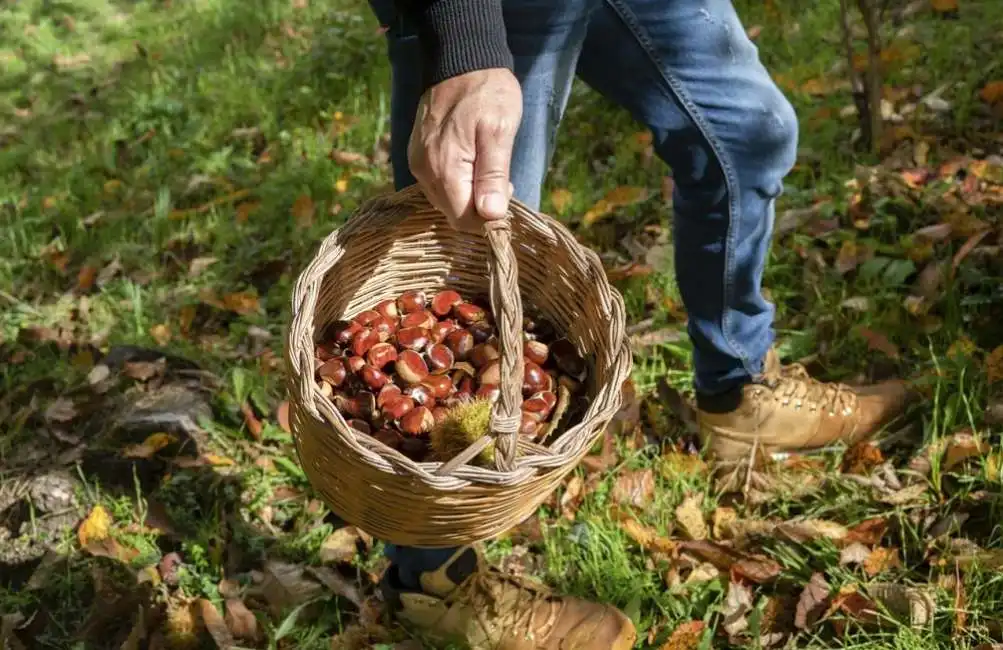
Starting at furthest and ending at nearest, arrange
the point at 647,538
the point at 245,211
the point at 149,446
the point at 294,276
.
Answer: the point at 245,211, the point at 294,276, the point at 149,446, the point at 647,538

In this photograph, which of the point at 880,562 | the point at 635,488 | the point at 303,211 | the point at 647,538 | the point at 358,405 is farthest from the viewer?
the point at 303,211

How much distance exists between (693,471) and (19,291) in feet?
7.66

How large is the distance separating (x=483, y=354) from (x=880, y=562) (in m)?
0.96

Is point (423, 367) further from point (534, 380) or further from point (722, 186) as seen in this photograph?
point (722, 186)

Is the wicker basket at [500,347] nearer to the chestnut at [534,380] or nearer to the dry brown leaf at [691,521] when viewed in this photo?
the chestnut at [534,380]

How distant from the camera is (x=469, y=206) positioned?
1.35 m

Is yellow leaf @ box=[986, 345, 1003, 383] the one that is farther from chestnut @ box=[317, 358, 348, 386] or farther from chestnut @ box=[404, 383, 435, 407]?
chestnut @ box=[317, 358, 348, 386]

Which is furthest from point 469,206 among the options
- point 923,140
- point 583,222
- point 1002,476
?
point 923,140

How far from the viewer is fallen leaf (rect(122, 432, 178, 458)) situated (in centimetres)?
238

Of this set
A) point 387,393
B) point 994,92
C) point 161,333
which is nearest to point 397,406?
point 387,393

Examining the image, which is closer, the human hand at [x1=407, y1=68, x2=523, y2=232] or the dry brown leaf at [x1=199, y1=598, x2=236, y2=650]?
the human hand at [x1=407, y1=68, x2=523, y2=232]

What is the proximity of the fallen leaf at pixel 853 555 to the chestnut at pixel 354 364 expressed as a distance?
3.60 ft

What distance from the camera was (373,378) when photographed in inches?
65.7

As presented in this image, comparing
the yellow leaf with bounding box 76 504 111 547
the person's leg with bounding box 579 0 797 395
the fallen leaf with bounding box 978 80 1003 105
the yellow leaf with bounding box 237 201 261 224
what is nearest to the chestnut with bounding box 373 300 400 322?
the person's leg with bounding box 579 0 797 395
